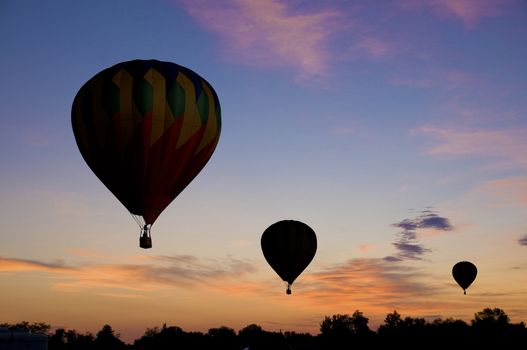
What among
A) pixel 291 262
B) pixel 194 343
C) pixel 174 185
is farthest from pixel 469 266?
pixel 194 343

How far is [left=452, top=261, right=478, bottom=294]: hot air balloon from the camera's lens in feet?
310

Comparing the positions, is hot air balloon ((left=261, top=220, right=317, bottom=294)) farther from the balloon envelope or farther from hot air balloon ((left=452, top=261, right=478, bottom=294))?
hot air balloon ((left=452, top=261, right=478, bottom=294))

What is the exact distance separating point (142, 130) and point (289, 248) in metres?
32.1

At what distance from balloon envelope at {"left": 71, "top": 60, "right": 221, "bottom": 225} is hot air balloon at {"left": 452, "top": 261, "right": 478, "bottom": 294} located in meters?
61.7

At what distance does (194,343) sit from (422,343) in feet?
186

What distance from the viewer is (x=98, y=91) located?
42750 mm

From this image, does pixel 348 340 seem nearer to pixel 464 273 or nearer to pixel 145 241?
pixel 464 273

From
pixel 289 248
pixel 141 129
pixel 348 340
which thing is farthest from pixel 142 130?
pixel 348 340

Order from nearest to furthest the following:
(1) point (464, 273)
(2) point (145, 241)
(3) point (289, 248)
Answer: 1. (2) point (145, 241)
2. (3) point (289, 248)
3. (1) point (464, 273)

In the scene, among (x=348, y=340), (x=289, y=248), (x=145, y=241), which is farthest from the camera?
(x=348, y=340)

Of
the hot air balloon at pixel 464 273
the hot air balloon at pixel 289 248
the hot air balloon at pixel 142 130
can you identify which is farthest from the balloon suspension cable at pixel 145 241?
the hot air balloon at pixel 464 273

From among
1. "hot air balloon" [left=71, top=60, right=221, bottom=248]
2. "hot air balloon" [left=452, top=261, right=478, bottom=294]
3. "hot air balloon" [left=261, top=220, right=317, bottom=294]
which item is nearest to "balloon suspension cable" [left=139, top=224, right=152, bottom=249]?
"hot air balloon" [left=71, top=60, right=221, bottom=248]

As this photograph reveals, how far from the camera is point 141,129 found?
4197 centimetres

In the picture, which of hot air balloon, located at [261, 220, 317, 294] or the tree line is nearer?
hot air balloon, located at [261, 220, 317, 294]
